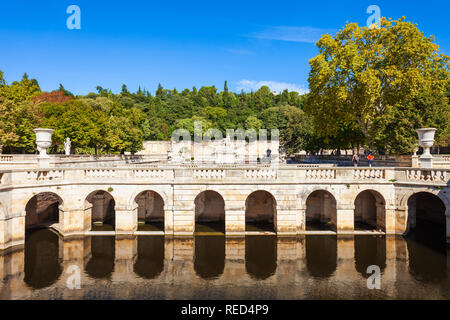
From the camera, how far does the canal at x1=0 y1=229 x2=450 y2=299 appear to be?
11.8 meters

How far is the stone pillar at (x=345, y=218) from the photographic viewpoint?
18.1 metres

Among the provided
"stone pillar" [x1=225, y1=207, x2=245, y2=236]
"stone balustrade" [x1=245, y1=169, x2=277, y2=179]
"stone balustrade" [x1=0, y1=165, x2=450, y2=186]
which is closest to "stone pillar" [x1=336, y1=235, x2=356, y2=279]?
"stone balustrade" [x1=0, y1=165, x2=450, y2=186]

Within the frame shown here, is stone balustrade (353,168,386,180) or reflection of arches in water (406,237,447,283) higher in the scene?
stone balustrade (353,168,386,180)

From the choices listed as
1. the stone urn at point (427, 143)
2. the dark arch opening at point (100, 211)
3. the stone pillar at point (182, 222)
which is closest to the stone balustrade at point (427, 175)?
the stone urn at point (427, 143)

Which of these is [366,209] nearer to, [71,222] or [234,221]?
[234,221]

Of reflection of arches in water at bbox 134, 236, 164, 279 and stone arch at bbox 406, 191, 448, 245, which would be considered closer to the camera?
reflection of arches in water at bbox 134, 236, 164, 279

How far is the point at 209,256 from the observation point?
15.6 metres

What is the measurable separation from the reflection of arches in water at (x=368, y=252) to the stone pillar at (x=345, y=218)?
72cm

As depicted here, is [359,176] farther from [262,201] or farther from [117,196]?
[117,196]

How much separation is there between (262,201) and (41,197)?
642 inches

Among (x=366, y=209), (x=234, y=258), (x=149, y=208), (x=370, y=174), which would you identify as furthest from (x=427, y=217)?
(x=149, y=208)

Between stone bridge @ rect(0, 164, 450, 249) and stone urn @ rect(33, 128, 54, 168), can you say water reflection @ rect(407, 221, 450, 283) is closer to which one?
stone bridge @ rect(0, 164, 450, 249)

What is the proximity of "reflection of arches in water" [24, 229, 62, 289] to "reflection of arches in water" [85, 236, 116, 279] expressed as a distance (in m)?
1.48

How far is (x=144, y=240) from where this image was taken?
58.4 feet
